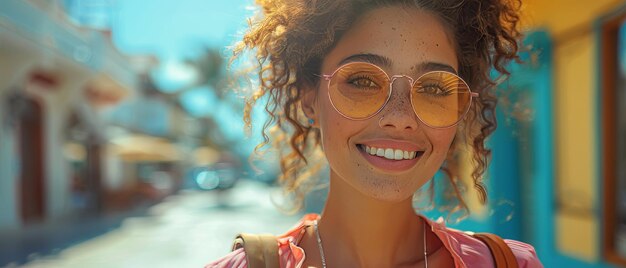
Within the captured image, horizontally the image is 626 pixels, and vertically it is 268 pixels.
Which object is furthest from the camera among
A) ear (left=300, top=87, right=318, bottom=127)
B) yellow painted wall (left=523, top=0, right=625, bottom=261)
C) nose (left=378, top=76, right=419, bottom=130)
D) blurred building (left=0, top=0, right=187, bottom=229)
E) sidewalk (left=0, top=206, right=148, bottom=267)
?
blurred building (left=0, top=0, right=187, bottom=229)

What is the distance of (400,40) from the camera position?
1460 mm

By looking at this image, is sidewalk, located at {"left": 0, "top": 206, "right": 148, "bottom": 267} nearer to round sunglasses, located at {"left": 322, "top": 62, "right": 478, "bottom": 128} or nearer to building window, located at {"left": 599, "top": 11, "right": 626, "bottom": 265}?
building window, located at {"left": 599, "top": 11, "right": 626, "bottom": 265}

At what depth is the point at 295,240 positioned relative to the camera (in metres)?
1.62

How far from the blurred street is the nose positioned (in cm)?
511

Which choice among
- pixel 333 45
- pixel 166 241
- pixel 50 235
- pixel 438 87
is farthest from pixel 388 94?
pixel 50 235

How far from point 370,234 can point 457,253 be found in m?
0.24

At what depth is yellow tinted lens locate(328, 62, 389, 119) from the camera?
1422 millimetres

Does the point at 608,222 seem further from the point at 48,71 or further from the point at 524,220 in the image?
the point at 48,71

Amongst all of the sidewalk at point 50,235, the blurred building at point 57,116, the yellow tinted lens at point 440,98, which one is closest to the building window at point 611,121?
the yellow tinted lens at point 440,98

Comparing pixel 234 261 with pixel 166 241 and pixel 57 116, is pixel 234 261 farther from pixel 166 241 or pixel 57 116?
pixel 57 116

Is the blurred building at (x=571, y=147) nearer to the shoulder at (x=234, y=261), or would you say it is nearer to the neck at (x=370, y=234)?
the neck at (x=370, y=234)

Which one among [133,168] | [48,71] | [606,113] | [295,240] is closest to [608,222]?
[606,113]

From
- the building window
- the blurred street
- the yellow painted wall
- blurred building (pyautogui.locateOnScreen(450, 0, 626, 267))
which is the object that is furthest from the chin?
the blurred street

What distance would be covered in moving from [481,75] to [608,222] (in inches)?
176
